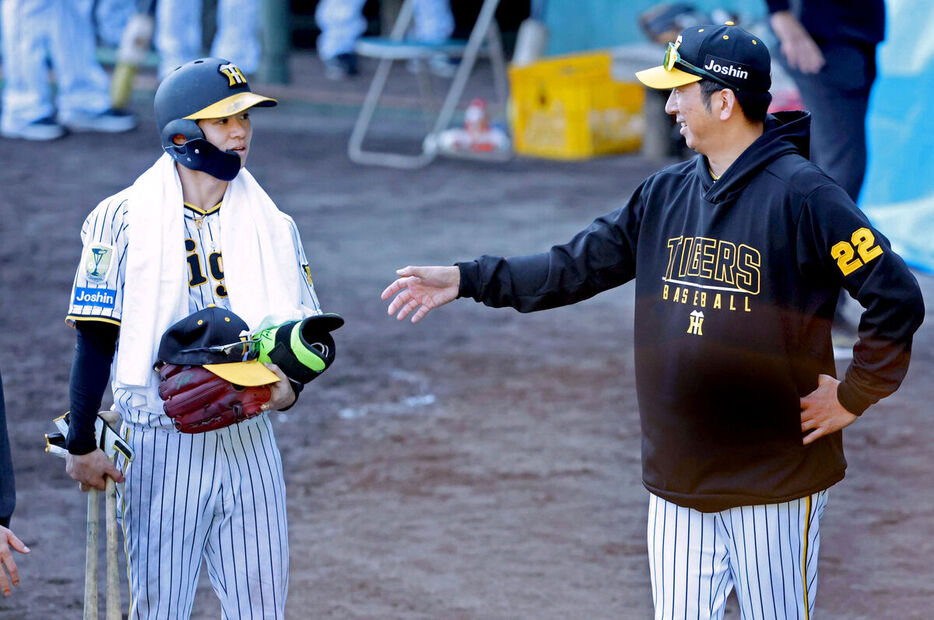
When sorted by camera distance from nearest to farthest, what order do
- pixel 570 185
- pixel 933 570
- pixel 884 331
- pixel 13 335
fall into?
1. pixel 884 331
2. pixel 933 570
3. pixel 13 335
4. pixel 570 185

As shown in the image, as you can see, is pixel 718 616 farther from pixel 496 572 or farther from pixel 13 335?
pixel 13 335

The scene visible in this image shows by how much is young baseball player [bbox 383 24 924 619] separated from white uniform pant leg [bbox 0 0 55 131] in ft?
33.4

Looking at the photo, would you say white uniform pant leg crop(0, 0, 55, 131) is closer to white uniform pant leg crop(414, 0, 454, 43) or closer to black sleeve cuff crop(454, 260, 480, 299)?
white uniform pant leg crop(414, 0, 454, 43)

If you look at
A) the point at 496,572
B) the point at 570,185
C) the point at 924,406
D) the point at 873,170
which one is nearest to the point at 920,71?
the point at 873,170

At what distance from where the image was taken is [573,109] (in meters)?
11.3

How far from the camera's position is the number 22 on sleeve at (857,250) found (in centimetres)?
287

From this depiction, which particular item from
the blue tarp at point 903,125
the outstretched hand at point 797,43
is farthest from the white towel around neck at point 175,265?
the blue tarp at point 903,125

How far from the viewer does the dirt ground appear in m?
4.43

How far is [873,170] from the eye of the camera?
9.12m

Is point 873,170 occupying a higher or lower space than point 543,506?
higher

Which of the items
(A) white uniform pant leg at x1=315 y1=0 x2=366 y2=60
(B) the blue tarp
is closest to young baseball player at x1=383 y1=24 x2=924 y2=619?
(B) the blue tarp

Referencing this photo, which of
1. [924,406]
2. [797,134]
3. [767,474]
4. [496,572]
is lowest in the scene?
[496,572]

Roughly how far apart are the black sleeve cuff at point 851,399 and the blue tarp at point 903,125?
580 cm

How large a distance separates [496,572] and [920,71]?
227 inches
